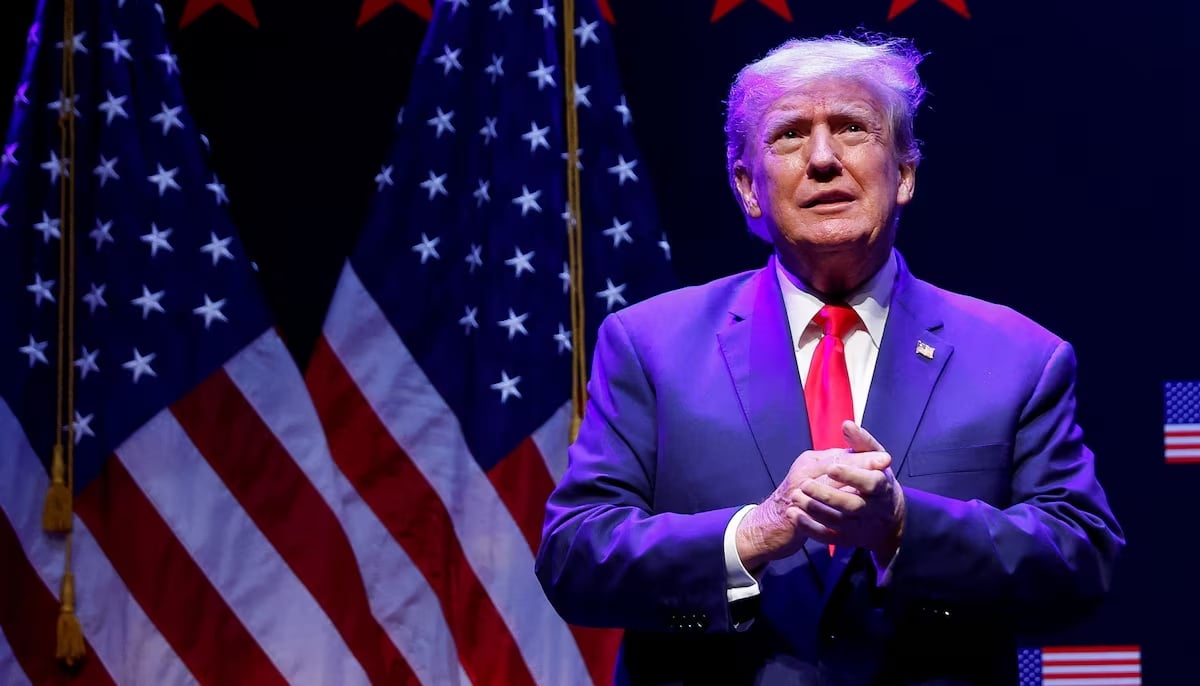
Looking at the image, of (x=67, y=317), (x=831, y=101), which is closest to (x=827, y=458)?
(x=831, y=101)

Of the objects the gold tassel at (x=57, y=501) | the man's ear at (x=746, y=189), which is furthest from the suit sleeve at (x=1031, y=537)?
the gold tassel at (x=57, y=501)

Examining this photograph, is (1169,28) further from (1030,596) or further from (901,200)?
(1030,596)

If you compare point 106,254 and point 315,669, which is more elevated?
point 106,254

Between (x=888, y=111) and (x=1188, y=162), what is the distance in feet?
5.80

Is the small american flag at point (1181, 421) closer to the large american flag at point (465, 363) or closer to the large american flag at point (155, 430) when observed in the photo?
the large american flag at point (465, 363)

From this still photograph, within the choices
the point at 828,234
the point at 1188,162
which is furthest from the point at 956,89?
the point at 828,234

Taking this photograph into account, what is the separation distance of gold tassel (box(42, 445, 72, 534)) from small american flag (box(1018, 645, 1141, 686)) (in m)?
2.28

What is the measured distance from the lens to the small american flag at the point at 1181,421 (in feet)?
10.4

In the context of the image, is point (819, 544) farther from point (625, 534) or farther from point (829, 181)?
point (829, 181)

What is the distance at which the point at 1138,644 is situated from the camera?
3160 millimetres

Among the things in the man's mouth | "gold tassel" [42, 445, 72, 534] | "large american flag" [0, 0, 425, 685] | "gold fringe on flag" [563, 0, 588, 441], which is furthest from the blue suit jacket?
"gold tassel" [42, 445, 72, 534]

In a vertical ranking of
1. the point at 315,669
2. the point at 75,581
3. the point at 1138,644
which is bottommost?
the point at 1138,644

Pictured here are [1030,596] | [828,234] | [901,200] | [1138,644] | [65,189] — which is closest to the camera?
[1030,596]

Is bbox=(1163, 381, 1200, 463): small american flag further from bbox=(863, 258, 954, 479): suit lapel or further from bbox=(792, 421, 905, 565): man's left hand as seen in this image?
bbox=(792, 421, 905, 565): man's left hand
